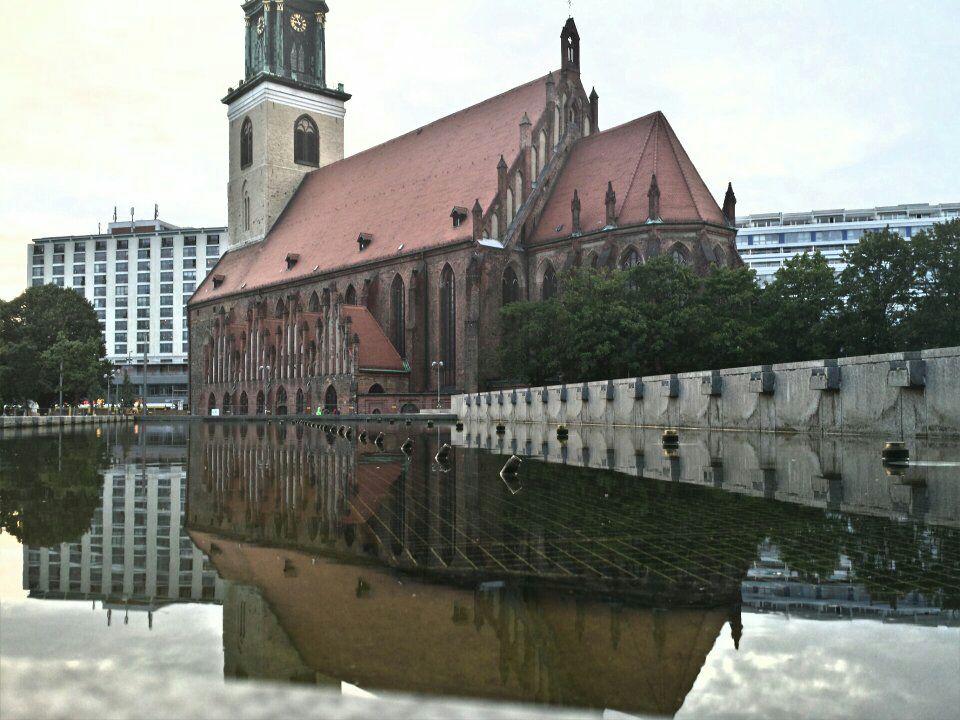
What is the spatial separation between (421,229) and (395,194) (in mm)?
7346

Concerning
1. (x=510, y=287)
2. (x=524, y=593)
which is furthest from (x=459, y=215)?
(x=524, y=593)

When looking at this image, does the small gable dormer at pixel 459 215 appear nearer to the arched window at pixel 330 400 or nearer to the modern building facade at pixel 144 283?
the arched window at pixel 330 400

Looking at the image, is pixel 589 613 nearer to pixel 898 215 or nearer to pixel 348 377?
pixel 348 377

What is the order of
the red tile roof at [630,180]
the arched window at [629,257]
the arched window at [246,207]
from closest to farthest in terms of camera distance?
the arched window at [629,257] → the red tile roof at [630,180] → the arched window at [246,207]

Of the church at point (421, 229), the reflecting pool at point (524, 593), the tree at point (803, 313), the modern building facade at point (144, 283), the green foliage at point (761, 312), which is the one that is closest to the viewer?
the reflecting pool at point (524, 593)

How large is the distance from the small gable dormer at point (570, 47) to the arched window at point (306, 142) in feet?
97.2

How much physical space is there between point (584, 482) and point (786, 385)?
988 centimetres

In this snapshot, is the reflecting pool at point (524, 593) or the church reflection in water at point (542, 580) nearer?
the reflecting pool at point (524, 593)

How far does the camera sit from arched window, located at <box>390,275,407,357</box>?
63.4m

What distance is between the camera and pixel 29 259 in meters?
146

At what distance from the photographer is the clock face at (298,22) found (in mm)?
78812

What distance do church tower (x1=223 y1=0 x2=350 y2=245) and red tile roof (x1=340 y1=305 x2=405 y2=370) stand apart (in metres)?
22.2

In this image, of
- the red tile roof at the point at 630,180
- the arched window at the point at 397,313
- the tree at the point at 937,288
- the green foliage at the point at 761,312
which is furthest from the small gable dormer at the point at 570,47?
the tree at the point at 937,288

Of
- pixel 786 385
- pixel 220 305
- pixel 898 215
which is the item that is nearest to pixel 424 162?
pixel 220 305
